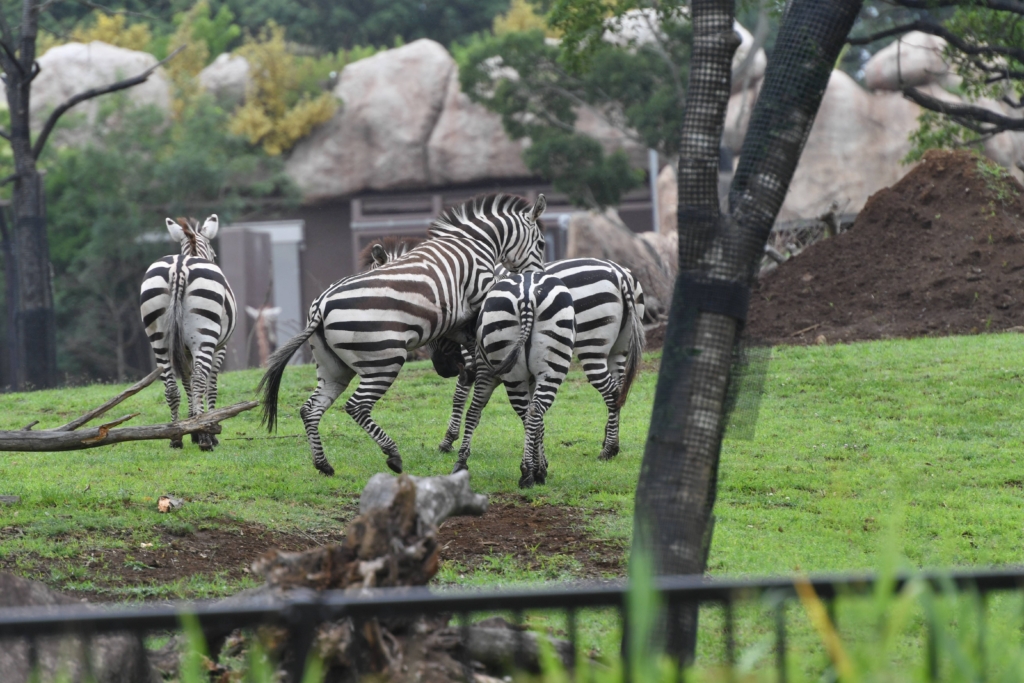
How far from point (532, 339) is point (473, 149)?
24942mm

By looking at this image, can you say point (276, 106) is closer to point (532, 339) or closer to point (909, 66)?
point (909, 66)

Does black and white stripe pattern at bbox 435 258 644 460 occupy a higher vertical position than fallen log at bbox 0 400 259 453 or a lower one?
higher

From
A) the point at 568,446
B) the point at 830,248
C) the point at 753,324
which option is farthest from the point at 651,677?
the point at 830,248

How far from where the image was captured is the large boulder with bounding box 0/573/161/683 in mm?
4160

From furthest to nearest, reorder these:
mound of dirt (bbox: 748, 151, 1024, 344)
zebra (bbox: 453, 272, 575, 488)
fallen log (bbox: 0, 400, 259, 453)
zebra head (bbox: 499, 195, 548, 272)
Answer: mound of dirt (bbox: 748, 151, 1024, 344) → zebra head (bbox: 499, 195, 548, 272) → zebra (bbox: 453, 272, 575, 488) → fallen log (bbox: 0, 400, 259, 453)

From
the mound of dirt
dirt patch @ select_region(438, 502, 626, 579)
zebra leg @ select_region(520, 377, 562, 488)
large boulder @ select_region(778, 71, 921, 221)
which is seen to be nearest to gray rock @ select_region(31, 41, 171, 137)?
large boulder @ select_region(778, 71, 921, 221)

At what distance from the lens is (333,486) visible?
29.3 ft

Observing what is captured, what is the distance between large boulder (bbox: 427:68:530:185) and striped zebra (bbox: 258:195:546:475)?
23419 mm

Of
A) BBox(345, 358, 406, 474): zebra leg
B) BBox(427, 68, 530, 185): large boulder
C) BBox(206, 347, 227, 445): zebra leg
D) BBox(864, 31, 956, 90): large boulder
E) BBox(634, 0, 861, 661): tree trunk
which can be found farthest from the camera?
BBox(427, 68, 530, 185): large boulder

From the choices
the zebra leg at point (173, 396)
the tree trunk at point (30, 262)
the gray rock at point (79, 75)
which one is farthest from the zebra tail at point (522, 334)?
the gray rock at point (79, 75)

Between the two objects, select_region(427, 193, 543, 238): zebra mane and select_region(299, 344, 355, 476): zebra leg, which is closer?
select_region(299, 344, 355, 476): zebra leg

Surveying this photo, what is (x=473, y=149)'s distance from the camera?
33.2 m

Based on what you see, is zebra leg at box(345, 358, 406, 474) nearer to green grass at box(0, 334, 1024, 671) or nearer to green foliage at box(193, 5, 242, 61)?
green grass at box(0, 334, 1024, 671)

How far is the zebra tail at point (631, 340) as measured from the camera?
32.3ft
